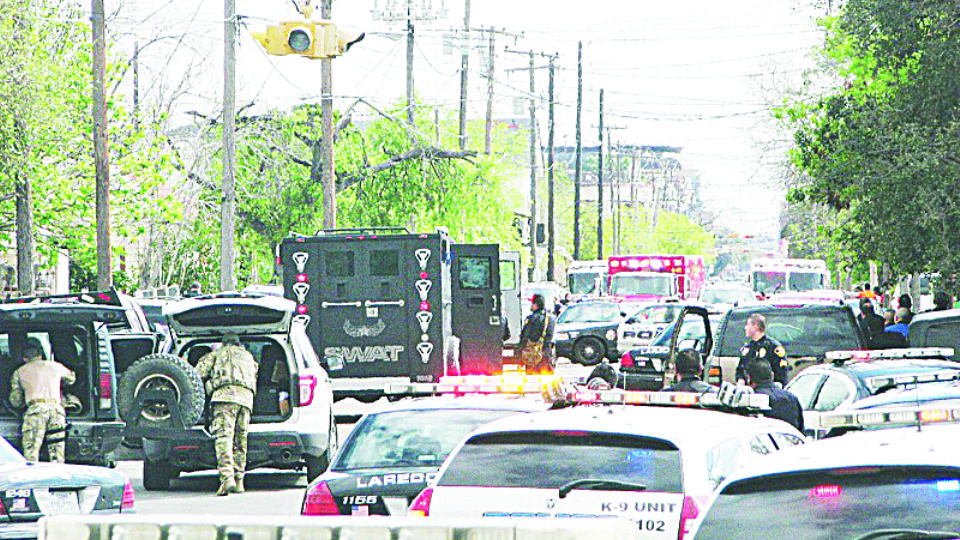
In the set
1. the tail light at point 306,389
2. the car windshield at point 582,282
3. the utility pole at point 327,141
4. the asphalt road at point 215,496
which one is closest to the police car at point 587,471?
the asphalt road at point 215,496

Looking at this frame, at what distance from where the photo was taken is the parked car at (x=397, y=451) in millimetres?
9477

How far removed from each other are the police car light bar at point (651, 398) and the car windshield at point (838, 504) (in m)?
3.49

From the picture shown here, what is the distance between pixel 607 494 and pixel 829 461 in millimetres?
1864

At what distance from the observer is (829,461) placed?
5734 millimetres

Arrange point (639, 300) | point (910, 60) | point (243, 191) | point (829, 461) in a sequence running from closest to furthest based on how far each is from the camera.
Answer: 1. point (829, 461)
2. point (910, 60)
3. point (243, 191)
4. point (639, 300)

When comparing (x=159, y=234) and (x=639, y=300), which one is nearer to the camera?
(x=159, y=234)

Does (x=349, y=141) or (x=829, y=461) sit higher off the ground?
(x=349, y=141)

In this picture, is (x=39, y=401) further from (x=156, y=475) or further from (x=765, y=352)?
(x=765, y=352)

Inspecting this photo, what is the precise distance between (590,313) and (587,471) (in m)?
33.6

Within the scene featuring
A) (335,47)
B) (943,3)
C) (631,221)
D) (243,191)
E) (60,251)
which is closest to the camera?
(335,47)

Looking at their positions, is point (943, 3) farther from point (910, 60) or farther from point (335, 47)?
point (335, 47)

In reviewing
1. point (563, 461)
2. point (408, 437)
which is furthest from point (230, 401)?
point (563, 461)

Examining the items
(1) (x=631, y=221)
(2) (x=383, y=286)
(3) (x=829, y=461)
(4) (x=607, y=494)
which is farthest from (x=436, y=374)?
(1) (x=631, y=221)

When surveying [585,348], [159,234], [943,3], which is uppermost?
[943,3]
